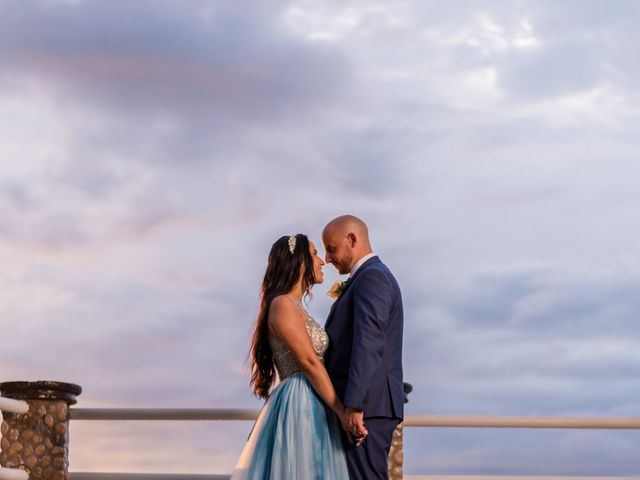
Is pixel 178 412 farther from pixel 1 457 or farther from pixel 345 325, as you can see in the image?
pixel 345 325

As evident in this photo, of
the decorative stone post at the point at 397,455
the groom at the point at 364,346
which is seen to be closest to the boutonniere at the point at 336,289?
the groom at the point at 364,346

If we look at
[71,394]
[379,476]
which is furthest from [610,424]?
[71,394]

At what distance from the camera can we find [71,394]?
28.3ft

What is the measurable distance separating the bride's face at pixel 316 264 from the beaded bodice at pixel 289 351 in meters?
0.22

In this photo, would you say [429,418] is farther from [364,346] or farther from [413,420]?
[364,346]

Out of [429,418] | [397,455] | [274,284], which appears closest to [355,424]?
[274,284]

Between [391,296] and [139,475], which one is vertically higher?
[391,296]

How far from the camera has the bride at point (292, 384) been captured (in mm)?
6508

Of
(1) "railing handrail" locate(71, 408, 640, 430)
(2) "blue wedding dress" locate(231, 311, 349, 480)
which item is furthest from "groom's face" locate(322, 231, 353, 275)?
(1) "railing handrail" locate(71, 408, 640, 430)

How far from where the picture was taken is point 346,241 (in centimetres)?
669

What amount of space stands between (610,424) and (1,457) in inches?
161

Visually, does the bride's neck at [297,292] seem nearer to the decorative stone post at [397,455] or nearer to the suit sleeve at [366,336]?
the suit sleeve at [366,336]

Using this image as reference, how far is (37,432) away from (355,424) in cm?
296

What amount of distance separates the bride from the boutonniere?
10cm
